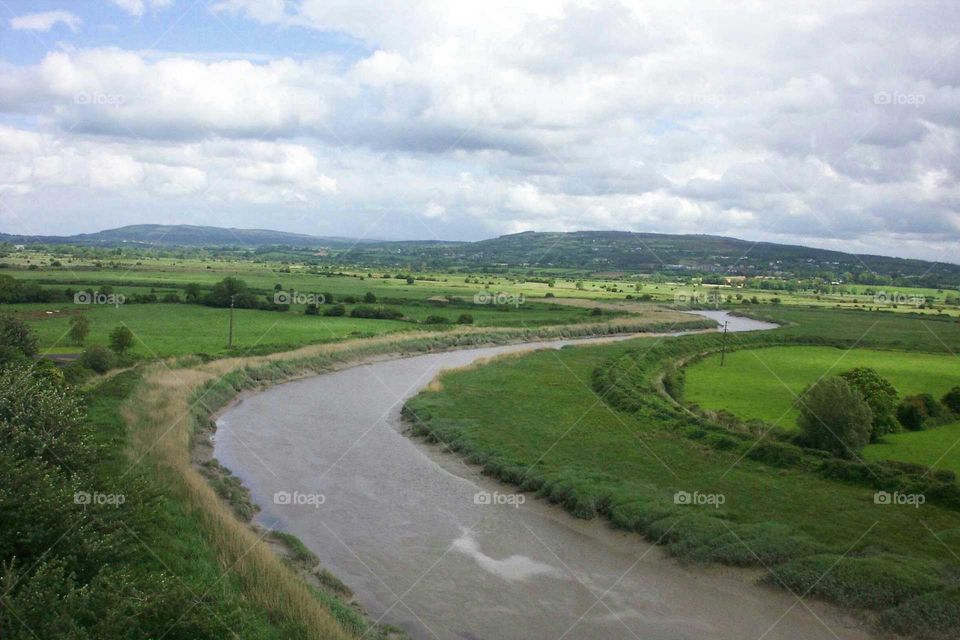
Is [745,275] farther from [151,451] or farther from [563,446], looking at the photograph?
[151,451]

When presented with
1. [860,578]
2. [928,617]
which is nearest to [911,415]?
Answer: [860,578]

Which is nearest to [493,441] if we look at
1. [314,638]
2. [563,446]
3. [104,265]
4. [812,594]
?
[563,446]

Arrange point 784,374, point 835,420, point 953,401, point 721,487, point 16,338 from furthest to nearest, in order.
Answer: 1. point 784,374
2. point 953,401
3. point 16,338
4. point 835,420
5. point 721,487

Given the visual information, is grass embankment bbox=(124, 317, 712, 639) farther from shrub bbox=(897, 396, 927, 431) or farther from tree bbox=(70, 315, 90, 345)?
shrub bbox=(897, 396, 927, 431)

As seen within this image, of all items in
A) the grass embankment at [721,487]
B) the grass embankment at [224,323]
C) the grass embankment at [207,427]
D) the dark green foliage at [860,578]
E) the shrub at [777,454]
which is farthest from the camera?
the grass embankment at [224,323]

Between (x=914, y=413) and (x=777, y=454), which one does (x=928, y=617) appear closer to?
(x=777, y=454)

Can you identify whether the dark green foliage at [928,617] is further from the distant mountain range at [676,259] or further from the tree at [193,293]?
the distant mountain range at [676,259]

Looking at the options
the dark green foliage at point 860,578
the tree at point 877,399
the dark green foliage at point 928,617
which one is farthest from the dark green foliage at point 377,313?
the dark green foliage at point 928,617
